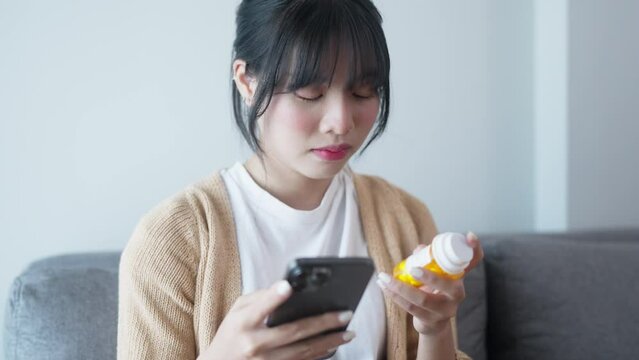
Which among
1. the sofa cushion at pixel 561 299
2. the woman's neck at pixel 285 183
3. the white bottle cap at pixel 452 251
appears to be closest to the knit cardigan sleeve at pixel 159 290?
the woman's neck at pixel 285 183

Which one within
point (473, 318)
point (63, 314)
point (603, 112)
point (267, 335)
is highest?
point (603, 112)

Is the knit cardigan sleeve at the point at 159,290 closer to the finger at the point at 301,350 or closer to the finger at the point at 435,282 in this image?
the finger at the point at 301,350

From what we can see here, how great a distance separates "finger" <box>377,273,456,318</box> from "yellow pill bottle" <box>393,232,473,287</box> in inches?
0.5

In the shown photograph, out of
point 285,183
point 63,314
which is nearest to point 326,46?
point 285,183

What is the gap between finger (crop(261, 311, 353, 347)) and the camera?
636mm

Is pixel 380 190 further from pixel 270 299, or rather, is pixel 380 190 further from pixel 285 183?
pixel 270 299

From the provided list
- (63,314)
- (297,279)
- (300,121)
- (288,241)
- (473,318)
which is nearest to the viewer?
(297,279)

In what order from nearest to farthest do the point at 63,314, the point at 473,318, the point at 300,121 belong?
the point at 300,121 → the point at 63,314 → the point at 473,318

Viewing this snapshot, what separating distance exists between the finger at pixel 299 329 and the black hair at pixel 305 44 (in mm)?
286

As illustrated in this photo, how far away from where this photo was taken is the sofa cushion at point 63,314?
100cm

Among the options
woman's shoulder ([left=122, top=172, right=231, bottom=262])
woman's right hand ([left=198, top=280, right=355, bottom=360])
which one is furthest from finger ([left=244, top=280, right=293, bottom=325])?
woman's shoulder ([left=122, top=172, right=231, bottom=262])

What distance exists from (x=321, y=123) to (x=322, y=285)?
0.88 feet

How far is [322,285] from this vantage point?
0.59 metres

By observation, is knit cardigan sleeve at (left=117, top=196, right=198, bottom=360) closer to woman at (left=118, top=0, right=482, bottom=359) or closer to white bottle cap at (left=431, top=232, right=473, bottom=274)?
woman at (left=118, top=0, right=482, bottom=359)
